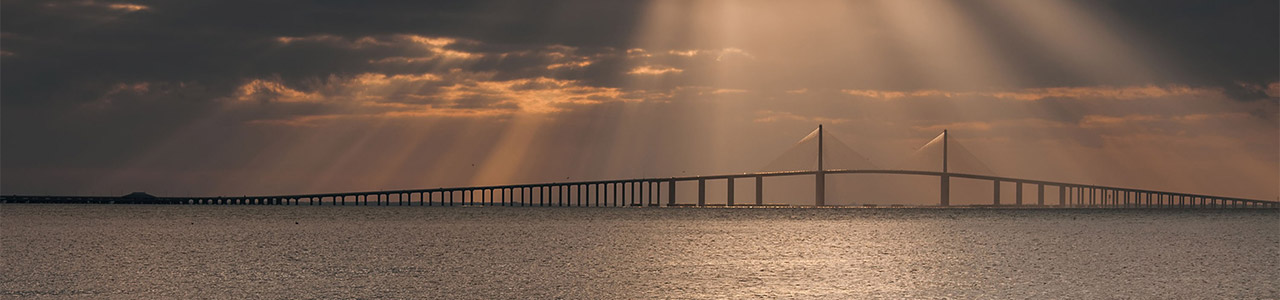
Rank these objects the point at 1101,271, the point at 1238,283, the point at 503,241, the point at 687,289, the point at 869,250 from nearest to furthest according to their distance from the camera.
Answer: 1. the point at 687,289
2. the point at 1238,283
3. the point at 1101,271
4. the point at 869,250
5. the point at 503,241

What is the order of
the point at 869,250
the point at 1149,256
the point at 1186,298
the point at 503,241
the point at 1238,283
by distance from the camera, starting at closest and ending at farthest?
the point at 1186,298 < the point at 1238,283 < the point at 1149,256 < the point at 869,250 < the point at 503,241

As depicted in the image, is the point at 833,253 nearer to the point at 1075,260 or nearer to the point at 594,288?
the point at 1075,260

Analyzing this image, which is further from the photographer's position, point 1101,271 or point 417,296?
point 1101,271

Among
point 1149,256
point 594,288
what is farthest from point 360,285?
Result: point 1149,256

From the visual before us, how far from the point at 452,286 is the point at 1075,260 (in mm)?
23084

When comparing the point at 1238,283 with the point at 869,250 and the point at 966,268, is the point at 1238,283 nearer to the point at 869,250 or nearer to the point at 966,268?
the point at 966,268

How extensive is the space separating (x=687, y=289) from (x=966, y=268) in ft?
42.5

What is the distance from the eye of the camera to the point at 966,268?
130ft

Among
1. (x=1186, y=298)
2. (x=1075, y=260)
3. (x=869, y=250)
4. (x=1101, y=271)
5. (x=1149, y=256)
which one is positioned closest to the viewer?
(x=1186, y=298)

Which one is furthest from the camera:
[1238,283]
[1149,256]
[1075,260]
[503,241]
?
[503,241]

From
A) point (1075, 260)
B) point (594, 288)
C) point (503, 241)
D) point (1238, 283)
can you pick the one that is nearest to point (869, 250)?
point (1075, 260)

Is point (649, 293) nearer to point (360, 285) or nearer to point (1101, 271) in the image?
point (360, 285)

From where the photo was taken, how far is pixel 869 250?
176 feet

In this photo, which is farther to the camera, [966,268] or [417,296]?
[966,268]
